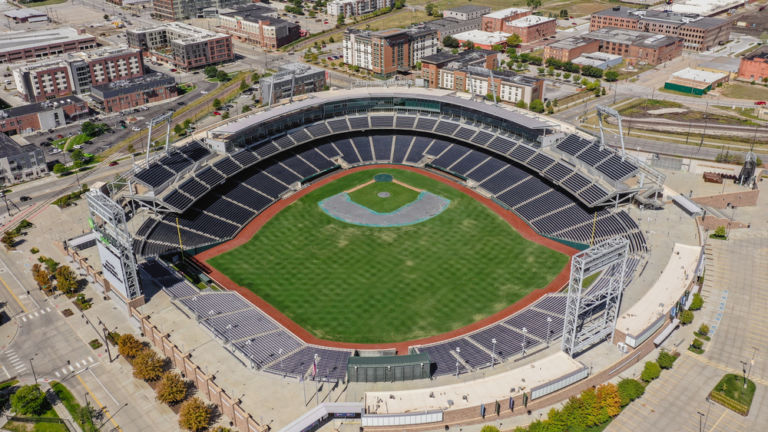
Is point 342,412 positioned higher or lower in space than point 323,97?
lower

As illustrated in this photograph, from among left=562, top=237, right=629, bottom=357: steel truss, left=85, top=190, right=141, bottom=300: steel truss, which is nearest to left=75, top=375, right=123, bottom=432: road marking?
left=85, top=190, right=141, bottom=300: steel truss

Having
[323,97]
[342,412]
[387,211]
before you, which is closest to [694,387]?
[342,412]

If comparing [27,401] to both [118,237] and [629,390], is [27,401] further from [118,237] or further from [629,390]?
[629,390]

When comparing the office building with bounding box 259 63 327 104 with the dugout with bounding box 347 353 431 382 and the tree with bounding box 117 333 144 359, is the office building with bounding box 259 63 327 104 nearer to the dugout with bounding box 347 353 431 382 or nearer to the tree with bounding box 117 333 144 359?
the tree with bounding box 117 333 144 359

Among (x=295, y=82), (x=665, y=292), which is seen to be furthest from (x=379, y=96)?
(x=665, y=292)

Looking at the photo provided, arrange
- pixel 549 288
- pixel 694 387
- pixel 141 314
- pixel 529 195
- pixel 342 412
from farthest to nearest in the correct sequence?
1. pixel 529 195
2. pixel 549 288
3. pixel 141 314
4. pixel 694 387
5. pixel 342 412

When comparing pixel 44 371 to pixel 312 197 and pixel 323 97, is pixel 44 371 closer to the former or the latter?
pixel 312 197
